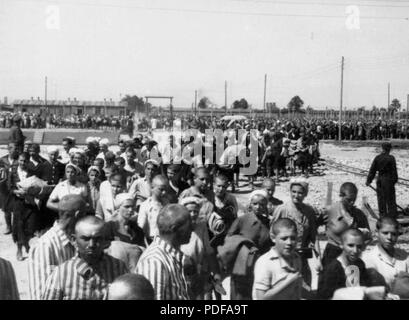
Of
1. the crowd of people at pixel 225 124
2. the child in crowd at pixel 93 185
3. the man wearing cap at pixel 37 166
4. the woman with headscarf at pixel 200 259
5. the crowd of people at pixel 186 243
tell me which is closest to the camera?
the crowd of people at pixel 186 243

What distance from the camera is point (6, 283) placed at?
340cm

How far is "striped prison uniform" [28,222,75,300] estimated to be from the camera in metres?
3.68

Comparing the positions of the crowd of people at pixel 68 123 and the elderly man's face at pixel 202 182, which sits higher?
the crowd of people at pixel 68 123

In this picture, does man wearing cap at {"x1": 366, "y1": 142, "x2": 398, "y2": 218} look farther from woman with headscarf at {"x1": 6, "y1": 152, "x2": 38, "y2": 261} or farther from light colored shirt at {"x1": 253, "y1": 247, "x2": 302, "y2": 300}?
light colored shirt at {"x1": 253, "y1": 247, "x2": 302, "y2": 300}

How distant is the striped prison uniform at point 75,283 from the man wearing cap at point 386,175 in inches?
292

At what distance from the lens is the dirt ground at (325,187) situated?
305 inches

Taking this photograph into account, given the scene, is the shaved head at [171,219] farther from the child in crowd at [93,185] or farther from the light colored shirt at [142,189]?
the child in crowd at [93,185]

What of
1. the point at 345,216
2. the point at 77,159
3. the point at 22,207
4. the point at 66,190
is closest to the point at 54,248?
the point at 66,190

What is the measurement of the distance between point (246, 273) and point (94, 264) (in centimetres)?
163

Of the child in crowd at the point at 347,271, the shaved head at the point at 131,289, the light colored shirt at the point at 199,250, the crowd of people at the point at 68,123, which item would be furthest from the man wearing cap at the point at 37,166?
the crowd of people at the point at 68,123

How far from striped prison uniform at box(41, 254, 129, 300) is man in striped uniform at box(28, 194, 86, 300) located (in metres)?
0.36

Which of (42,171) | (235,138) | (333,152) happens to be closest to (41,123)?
(333,152)

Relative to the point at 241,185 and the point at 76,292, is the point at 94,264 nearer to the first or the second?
the point at 76,292

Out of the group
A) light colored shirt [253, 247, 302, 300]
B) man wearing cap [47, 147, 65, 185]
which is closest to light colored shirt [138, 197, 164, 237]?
light colored shirt [253, 247, 302, 300]
